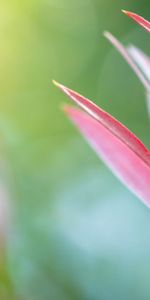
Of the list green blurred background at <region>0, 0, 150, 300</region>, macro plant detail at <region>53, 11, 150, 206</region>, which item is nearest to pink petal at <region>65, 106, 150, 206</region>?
macro plant detail at <region>53, 11, 150, 206</region>

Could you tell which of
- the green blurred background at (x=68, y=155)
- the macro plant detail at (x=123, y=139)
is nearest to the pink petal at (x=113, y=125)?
the macro plant detail at (x=123, y=139)

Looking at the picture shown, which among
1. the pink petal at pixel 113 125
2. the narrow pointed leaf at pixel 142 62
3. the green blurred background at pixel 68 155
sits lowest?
the pink petal at pixel 113 125

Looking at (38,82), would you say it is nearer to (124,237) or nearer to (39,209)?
(39,209)

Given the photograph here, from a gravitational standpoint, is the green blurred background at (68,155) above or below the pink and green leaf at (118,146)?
above

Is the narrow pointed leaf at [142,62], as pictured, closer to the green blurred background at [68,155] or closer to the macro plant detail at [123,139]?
the macro plant detail at [123,139]

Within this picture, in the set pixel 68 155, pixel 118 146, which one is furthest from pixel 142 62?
pixel 68 155

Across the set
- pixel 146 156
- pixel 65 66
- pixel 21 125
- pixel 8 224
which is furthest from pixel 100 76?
pixel 146 156

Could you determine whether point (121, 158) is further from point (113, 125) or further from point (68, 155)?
point (68, 155)

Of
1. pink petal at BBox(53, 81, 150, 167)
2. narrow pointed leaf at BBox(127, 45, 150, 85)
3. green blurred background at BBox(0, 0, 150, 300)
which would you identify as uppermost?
green blurred background at BBox(0, 0, 150, 300)

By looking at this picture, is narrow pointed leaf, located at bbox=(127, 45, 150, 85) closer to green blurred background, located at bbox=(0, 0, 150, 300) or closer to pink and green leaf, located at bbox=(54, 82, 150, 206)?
pink and green leaf, located at bbox=(54, 82, 150, 206)
